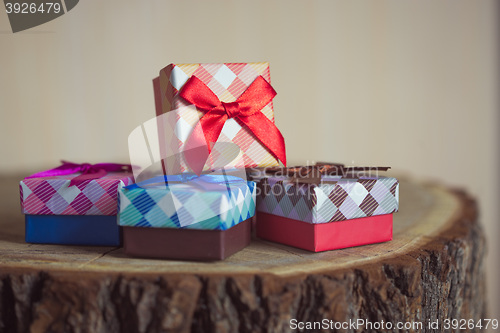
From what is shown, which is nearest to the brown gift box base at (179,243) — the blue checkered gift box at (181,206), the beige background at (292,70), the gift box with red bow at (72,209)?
the blue checkered gift box at (181,206)

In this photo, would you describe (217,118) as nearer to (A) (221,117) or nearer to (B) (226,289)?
(A) (221,117)

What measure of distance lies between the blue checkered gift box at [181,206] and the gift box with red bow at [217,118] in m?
0.16

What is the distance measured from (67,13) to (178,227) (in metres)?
1.90

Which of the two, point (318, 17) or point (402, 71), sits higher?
point (318, 17)

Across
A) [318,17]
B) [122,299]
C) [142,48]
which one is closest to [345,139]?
[318,17]

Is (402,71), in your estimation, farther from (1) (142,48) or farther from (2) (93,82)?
(2) (93,82)

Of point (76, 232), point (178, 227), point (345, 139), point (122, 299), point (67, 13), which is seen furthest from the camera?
point (345, 139)

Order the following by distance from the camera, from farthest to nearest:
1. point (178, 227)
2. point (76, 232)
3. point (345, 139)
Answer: point (345, 139), point (76, 232), point (178, 227)

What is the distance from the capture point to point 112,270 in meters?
0.92

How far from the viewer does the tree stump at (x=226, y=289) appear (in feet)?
2.81

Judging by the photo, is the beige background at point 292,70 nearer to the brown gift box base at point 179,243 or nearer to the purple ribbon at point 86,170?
the purple ribbon at point 86,170

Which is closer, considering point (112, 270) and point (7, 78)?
point (112, 270)

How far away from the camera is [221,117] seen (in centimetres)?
122

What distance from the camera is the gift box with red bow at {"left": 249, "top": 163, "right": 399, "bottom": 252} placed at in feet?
3.43
